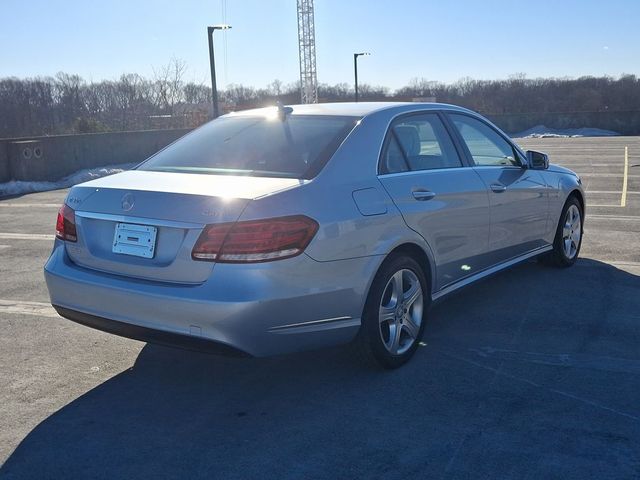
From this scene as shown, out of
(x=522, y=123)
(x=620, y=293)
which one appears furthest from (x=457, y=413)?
(x=522, y=123)

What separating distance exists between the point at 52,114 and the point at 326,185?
58.1 meters

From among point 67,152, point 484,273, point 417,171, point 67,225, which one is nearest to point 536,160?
point 484,273

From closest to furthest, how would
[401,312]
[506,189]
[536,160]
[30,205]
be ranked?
[401,312]
[506,189]
[536,160]
[30,205]

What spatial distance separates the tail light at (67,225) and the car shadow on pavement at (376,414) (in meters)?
0.90

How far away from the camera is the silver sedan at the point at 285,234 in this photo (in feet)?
11.0

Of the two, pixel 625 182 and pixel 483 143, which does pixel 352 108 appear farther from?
pixel 625 182

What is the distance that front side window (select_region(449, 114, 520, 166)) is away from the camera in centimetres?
520

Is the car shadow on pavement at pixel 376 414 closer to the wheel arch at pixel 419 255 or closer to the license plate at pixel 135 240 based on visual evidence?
the wheel arch at pixel 419 255

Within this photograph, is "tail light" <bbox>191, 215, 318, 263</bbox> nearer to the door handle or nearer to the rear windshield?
the rear windshield

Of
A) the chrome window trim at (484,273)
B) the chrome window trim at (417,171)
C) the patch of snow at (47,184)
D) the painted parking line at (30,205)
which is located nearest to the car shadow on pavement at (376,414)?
the chrome window trim at (484,273)

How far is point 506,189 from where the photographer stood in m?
5.32

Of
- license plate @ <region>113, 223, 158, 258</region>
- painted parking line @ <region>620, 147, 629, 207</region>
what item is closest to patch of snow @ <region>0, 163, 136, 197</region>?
painted parking line @ <region>620, 147, 629, 207</region>

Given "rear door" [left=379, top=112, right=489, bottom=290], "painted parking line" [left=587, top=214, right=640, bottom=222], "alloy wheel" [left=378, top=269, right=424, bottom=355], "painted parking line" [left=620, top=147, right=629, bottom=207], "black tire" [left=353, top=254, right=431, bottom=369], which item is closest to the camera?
"black tire" [left=353, top=254, right=431, bottom=369]

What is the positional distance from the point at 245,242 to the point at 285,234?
21 cm
